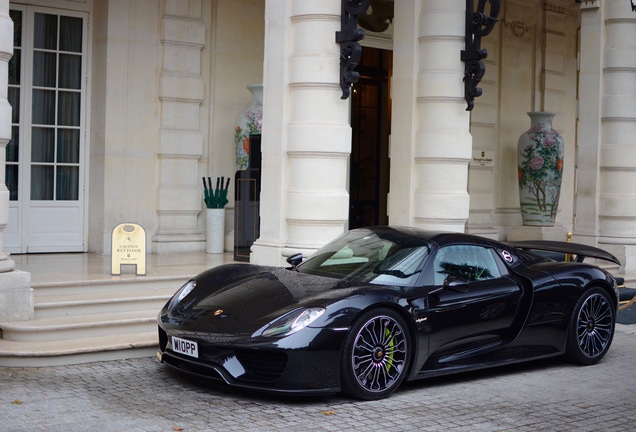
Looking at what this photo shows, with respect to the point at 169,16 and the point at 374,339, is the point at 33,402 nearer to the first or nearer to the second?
the point at 374,339

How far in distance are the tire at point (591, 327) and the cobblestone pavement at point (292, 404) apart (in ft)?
1.12

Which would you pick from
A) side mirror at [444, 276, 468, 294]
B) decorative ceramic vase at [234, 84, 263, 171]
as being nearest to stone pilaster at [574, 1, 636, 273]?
decorative ceramic vase at [234, 84, 263, 171]

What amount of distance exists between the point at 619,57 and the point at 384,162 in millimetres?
4375

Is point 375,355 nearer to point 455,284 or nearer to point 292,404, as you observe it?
point 292,404

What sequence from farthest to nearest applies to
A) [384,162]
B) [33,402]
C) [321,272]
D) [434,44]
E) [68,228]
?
[384,162] → [68,228] → [434,44] → [321,272] → [33,402]

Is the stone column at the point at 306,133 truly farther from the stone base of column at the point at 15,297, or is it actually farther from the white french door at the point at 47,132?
the white french door at the point at 47,132

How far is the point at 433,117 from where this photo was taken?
1135 cm

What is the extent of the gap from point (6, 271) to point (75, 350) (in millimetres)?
1169

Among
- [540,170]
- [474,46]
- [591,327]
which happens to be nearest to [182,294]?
[591,327]

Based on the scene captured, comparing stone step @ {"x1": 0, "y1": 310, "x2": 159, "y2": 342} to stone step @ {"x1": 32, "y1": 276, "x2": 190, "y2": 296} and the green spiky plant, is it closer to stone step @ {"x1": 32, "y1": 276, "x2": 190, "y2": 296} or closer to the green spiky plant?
stone step @ {"x1": 32, "y1": 276, "x2": 190, "y2": 296}

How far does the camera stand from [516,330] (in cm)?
755

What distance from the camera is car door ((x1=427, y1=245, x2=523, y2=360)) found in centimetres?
704

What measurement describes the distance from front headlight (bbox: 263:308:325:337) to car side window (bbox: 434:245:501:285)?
1.25 meters

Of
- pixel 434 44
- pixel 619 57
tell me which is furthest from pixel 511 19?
pixel 434 44
